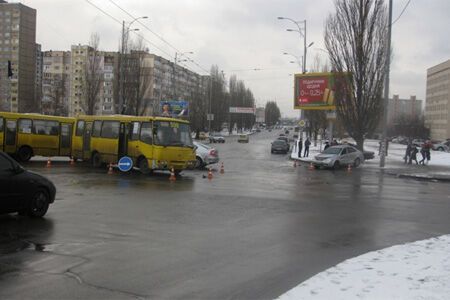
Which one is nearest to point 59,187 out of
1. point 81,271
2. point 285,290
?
point 81,271

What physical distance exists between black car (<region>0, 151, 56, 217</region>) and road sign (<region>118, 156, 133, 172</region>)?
38.9 ft

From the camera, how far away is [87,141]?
2611cm

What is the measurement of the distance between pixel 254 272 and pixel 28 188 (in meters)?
5.72

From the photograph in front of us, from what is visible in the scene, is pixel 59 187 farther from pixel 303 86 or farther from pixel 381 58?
pixel 303 86

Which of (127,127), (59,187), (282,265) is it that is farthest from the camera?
(127,127)

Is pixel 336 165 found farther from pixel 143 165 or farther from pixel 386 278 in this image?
pixel 386 278

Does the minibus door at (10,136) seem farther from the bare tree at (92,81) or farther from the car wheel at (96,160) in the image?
the bare tree at (92,81)

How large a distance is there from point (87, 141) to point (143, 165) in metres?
4.91

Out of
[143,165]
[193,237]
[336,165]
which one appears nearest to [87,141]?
[143,165]

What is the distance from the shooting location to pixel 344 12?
37.9m

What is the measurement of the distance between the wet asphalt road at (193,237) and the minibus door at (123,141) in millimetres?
6098

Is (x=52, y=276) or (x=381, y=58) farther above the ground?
(x=381, y=58)

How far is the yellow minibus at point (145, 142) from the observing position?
870 inches

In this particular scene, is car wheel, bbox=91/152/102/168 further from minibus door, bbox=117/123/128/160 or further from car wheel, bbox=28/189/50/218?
car wheel, bbox=28/189/50/218
